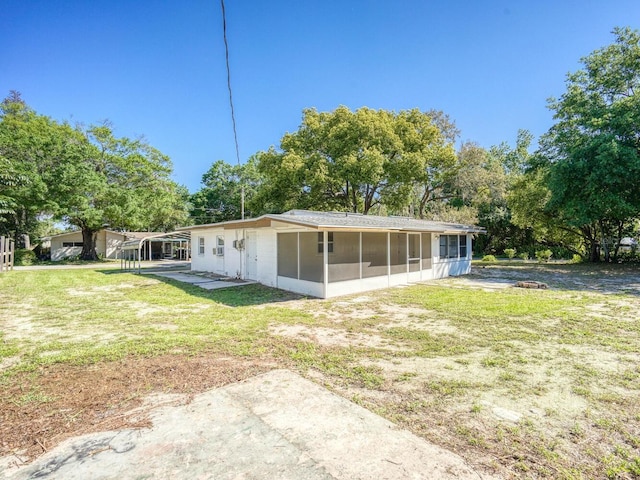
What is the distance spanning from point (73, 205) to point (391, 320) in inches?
901

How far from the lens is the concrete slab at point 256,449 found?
2176mm

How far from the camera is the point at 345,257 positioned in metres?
9.52

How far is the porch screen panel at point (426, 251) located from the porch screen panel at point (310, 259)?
556 centimetres

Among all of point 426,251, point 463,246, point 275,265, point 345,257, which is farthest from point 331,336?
point 463,246

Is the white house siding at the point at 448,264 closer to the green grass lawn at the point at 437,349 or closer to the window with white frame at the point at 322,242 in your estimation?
the green grass lawn at the point at 437,349

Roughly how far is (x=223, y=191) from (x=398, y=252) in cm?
2937

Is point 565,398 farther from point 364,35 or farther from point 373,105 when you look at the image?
point 373,105

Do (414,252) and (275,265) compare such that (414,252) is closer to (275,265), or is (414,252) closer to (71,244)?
(275,265)

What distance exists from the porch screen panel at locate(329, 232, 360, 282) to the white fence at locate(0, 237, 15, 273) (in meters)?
16.3

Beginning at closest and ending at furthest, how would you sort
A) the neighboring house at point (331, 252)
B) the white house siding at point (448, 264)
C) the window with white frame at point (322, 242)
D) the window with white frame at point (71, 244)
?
the window with white frame at point (322, 242) < the neighboring house at point (331, 252) < the white house siding at point (448, 264) < the window with white frame at point (71, 244)

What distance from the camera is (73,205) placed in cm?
2081

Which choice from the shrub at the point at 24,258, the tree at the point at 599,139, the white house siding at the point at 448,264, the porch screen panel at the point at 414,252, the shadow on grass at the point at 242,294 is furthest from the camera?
the shrub at the point at 24,258

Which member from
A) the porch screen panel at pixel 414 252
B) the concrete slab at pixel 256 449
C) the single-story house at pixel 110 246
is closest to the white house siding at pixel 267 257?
the porch screen panel at pixel 414 252

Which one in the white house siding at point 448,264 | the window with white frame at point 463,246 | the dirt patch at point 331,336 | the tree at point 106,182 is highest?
the tree at point 106,182
